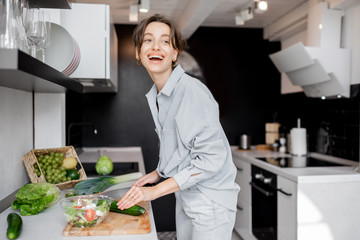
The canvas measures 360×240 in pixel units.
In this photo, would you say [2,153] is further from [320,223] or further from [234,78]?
[234,78]

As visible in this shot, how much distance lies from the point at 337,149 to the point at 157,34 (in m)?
2.32

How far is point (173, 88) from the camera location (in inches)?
55.6

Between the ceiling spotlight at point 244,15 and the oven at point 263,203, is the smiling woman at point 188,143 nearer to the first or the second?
the oven at point 263,203

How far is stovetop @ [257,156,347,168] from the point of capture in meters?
2.76

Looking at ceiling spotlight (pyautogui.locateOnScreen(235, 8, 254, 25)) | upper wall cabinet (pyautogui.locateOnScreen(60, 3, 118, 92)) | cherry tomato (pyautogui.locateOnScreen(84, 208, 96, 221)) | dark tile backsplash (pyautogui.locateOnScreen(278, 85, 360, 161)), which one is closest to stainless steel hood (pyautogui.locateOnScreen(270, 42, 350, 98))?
dark tile backsplash (pyautogui.locateOnScreen(278, 85, 360, 161))

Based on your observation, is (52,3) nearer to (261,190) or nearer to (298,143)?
(261,190)

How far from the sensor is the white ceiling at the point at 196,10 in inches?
113

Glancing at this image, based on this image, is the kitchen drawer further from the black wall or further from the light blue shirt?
the light blue shirt

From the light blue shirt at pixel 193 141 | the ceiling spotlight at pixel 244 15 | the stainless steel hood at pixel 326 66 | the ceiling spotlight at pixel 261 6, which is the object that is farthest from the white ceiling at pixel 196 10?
the light blue shirt at pixel 193 141

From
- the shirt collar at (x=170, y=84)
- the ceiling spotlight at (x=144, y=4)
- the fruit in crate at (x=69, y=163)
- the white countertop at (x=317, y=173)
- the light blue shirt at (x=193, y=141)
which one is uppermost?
the ceiling spotlight at (x=144, y=4)

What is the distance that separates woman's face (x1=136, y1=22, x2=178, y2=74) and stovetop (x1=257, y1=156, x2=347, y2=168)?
1615 millimetres

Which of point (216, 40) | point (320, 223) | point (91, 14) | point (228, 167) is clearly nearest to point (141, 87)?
point (216, 40)

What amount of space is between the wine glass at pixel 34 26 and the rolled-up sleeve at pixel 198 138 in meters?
0.60

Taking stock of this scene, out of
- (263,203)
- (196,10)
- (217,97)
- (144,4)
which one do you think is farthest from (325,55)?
(217,97)
